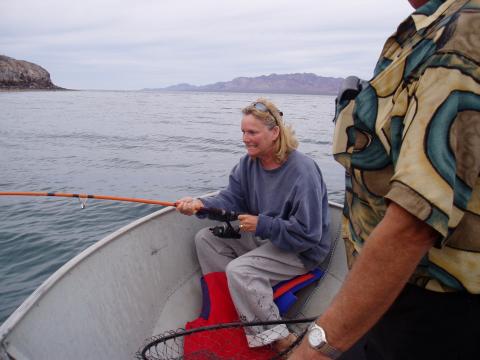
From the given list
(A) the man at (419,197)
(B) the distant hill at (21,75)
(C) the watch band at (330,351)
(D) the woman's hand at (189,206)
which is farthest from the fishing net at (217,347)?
(B) the distant hill at (21,75)

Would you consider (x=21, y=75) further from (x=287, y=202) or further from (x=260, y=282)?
(x=260, y=282)

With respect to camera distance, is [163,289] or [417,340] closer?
[417,340]

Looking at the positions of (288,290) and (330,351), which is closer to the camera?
(330,351)

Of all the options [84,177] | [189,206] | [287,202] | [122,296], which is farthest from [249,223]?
[84,177]

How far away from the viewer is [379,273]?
0.94m

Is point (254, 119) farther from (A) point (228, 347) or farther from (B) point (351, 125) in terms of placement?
(B) point (351, 125)

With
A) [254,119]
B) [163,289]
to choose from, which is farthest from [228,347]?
[254,119]

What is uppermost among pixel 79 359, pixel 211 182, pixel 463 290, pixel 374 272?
pixel 374 272

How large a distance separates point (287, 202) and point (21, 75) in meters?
130

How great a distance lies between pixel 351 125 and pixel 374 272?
59 centimetres

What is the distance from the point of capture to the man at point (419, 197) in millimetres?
862

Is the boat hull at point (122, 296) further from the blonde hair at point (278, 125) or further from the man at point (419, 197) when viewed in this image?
the man at point (419, 197)

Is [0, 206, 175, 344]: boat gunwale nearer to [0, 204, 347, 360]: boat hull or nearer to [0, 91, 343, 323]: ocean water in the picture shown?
[0, 204, 347, 360]: boat hull

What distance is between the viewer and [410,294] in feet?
4.06
